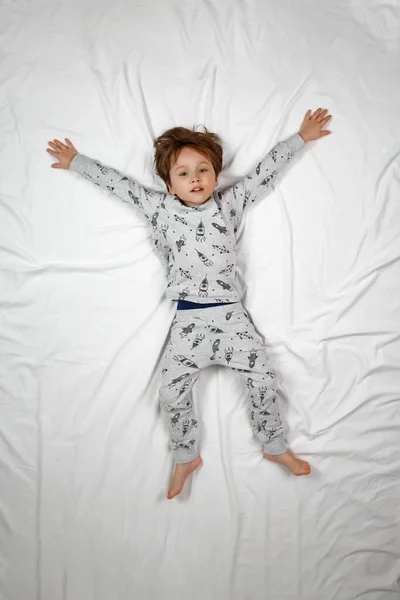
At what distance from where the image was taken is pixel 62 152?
145 centimetres

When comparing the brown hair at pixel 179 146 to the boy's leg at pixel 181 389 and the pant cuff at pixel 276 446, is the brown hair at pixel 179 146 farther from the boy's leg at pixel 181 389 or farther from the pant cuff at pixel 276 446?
the pant cuff at pixel 276 446

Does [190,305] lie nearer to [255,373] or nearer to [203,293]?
[203,293]

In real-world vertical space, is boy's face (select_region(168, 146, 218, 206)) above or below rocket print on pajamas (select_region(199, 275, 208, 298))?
above

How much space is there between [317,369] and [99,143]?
88 cm

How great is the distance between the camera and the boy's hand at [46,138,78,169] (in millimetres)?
1441

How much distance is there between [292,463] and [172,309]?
1.71 feet

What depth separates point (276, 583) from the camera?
130 cm

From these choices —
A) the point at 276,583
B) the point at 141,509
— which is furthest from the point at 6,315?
the point at 276,583

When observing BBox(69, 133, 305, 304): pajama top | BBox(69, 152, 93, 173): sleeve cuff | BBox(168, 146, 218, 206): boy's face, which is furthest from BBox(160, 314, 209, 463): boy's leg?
BBox(69, 152, 93, 173): sleeve cuff

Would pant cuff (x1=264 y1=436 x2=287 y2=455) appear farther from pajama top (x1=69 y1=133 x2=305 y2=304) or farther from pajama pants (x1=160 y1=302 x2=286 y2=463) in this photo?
pajama top (x1=69 y1=133 x2=305 y2=304)

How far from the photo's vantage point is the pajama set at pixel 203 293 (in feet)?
4.41

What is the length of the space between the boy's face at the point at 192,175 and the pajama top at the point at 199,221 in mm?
52

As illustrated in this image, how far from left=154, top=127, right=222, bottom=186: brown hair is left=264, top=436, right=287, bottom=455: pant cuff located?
28.9 inches

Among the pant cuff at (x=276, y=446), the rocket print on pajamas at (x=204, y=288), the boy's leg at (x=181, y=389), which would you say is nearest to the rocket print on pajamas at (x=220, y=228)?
the rocket print on pajamas at (x=204, y=288)
